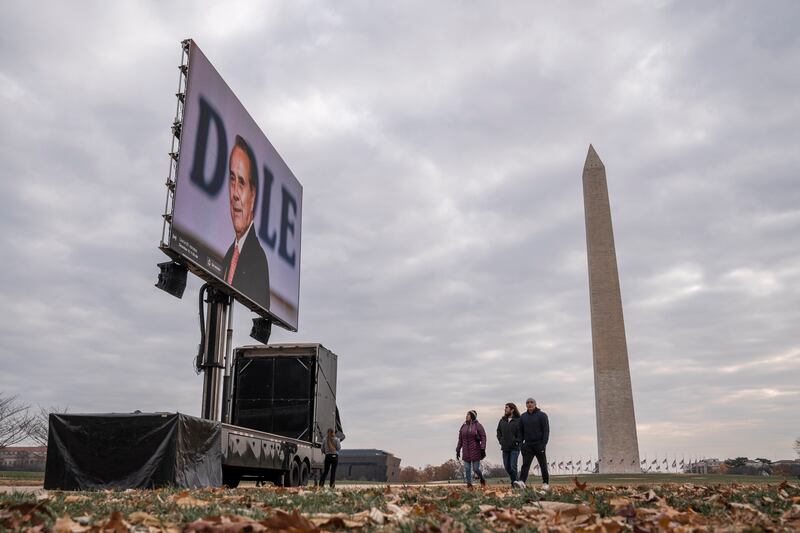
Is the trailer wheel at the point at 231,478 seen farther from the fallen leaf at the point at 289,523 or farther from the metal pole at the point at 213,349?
the fallen leaf at the point at 289,523

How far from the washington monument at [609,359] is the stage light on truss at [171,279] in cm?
2628

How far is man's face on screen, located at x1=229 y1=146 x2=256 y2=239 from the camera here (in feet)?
61.7

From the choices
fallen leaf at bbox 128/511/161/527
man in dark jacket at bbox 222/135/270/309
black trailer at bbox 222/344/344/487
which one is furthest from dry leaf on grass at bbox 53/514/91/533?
black trailer at bbox 222/344/344/487

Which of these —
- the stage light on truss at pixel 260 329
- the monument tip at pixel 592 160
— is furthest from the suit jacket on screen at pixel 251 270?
the monument tip at pixel 592 160

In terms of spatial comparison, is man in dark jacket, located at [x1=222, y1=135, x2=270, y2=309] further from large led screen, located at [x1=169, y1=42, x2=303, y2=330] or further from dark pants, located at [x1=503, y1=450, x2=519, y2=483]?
dark pants, located at [x1=503, y1=450, x2=519, y2=483]

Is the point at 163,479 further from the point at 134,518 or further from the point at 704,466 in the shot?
the point at 704,466

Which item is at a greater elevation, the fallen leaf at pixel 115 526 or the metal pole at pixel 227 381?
the metal pole at pixel 227 381

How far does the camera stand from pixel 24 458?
55.4 metres

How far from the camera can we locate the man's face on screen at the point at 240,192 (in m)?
18.8

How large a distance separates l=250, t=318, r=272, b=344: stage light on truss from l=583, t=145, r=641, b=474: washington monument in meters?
20.8

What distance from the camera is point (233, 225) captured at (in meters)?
18.6

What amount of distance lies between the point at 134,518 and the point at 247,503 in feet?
4.98

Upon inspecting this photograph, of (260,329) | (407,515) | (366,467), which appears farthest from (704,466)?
(407,515)

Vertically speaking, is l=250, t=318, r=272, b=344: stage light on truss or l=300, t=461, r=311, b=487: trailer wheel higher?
l=250, t=318, r=272, b=344: stage light on truss
